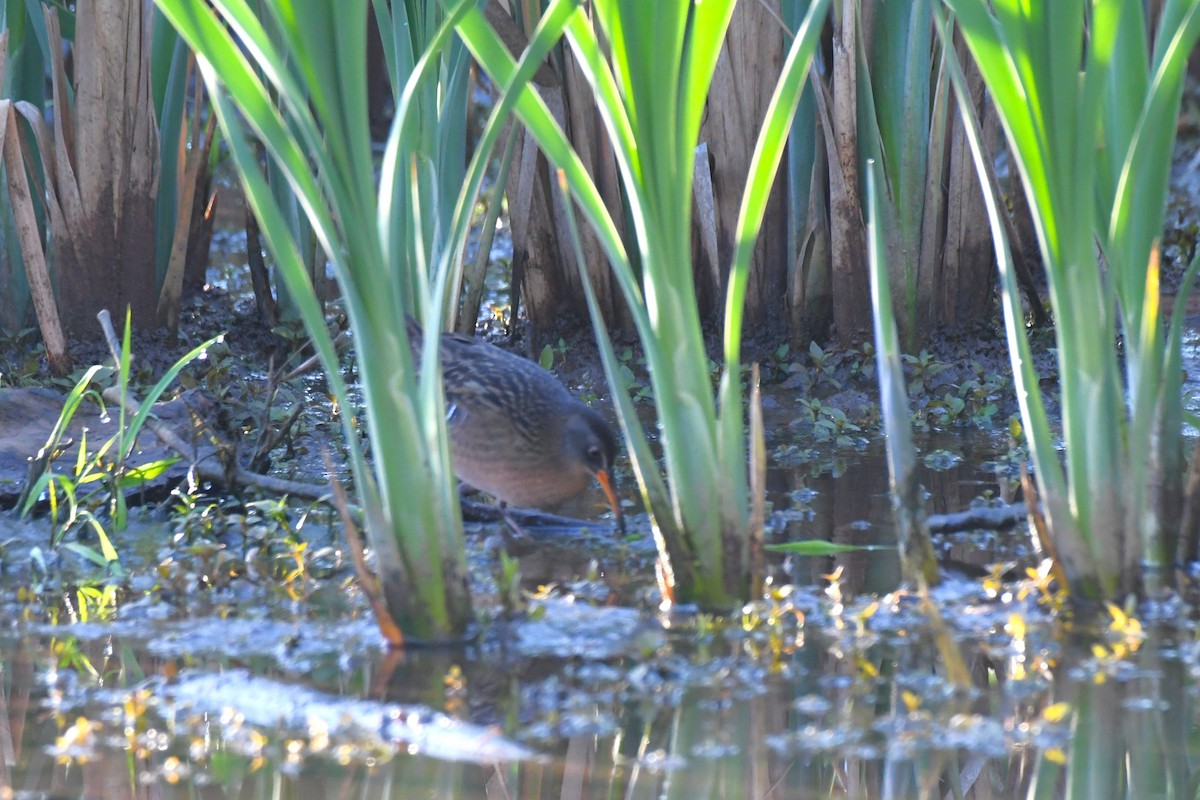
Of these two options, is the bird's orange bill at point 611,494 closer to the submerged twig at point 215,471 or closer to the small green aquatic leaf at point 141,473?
the submerged twig at point 215,471

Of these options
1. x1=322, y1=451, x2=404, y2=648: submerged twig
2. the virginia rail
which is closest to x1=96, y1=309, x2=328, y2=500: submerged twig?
the virginia rail

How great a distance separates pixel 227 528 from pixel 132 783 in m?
1.74

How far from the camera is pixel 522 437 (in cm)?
421

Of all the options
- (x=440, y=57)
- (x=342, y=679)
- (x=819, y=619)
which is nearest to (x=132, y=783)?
(x=342, y=679)

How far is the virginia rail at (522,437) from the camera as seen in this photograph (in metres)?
4.19

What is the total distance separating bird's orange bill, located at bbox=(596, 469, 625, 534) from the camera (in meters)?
4.00

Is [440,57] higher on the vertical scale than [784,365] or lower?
higher

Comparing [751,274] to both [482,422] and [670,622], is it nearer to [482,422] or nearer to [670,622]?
[482,422]

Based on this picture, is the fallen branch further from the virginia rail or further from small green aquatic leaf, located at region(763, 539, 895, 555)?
the virginia rail

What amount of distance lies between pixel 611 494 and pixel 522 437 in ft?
1.04

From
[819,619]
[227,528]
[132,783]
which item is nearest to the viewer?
[132,783]

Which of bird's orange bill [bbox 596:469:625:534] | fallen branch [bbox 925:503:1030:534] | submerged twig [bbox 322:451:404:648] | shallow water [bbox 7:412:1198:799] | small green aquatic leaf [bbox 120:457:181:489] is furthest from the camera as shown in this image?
small green aquatic leaf [bbox 120:457:181:489]

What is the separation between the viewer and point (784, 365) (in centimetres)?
580

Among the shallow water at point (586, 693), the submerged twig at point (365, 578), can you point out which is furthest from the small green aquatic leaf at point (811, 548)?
the submerged twig at point (365, 578)
